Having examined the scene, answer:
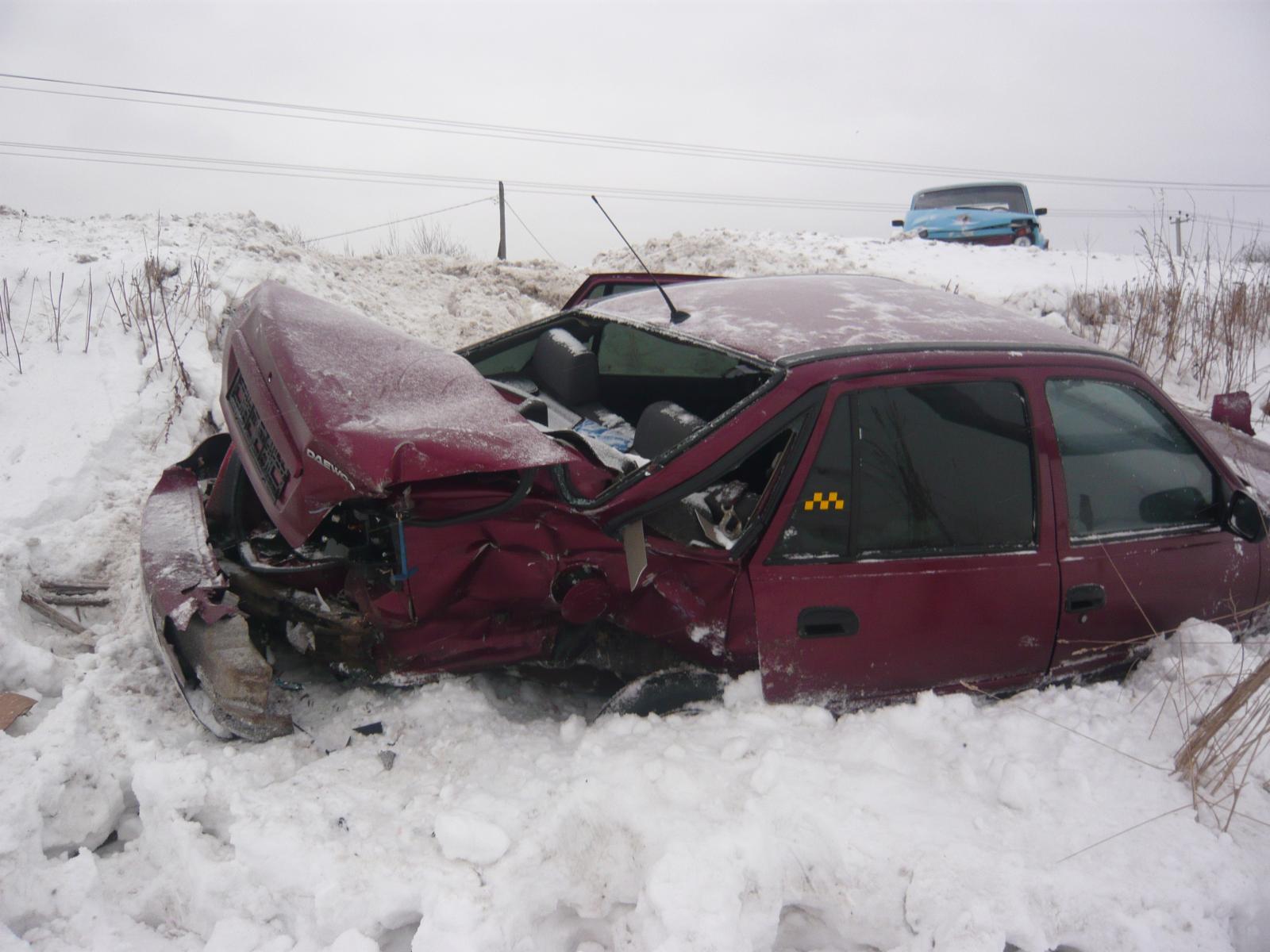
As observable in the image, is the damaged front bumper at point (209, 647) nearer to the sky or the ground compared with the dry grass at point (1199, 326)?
nearer to the ground

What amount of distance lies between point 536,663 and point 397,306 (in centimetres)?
688

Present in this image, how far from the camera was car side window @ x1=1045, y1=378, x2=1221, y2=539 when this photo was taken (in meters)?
2.67

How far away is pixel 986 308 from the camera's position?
3.17m

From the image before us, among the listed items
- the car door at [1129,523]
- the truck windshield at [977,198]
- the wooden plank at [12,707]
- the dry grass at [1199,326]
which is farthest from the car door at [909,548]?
the truck windshield at [977,198]

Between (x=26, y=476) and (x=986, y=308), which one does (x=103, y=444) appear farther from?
(x=986, y=308)

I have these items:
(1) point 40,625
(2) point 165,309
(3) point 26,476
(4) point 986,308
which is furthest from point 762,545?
(2) point 165,309

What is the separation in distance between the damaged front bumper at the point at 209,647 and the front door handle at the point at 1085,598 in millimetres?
2469

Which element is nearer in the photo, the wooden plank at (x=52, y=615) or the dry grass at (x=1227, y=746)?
the dry grass at (x=1227, y=746)

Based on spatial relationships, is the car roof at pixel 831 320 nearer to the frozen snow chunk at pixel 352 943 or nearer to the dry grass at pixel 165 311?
the frozen snow chunk at pixel 352 943

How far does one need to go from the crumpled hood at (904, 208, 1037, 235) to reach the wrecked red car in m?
11.1

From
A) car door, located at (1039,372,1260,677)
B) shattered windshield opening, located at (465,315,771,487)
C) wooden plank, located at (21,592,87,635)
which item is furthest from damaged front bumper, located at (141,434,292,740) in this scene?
car door, located at (1039,372,1260,677)

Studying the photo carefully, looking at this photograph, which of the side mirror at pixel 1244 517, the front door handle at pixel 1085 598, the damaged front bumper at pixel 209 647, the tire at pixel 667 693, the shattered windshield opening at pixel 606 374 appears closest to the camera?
the damaged front bumper at pixel 209 647

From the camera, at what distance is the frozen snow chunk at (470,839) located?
6.59ft

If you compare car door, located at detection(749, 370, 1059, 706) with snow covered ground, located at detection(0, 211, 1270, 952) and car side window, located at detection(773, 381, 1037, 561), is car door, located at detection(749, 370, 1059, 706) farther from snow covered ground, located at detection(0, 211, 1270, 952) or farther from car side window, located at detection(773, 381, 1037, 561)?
snow covered ground, located at detection(0, 211, 1270, 952)
